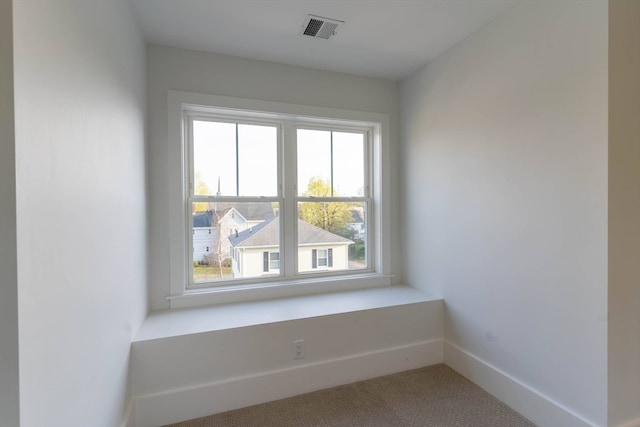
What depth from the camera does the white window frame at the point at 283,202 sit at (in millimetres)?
2326

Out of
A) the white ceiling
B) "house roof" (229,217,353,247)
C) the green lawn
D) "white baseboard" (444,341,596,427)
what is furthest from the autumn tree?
"white baseboard" (444,341,596,427)

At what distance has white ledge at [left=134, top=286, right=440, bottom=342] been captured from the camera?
198 centimetres

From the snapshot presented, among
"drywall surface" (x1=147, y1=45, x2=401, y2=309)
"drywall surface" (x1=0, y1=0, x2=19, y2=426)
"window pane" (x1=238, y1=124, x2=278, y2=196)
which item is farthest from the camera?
"window pane" (x1=238, y1=124, x2=278, y2=196)

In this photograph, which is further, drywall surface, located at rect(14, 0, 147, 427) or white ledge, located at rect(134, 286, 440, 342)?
white ledge, located at rect(134, 286, 440, 342)

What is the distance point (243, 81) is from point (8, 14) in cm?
186

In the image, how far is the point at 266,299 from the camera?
2551mm

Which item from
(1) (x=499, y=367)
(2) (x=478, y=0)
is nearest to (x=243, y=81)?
(2) (x=478, y=0)

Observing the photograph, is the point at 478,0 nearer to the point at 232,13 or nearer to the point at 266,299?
the point at 232,13

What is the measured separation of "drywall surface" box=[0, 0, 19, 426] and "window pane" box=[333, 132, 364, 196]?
2392 mm

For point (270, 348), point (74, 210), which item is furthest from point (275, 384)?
point (74, 210)

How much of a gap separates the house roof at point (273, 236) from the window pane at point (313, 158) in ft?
1.16

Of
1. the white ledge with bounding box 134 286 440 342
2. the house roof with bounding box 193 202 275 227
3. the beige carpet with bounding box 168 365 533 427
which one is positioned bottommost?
the beige carpet with bounding box 168 365 533 427

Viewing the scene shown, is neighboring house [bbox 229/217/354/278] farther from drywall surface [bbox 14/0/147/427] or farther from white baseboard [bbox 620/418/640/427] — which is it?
white baseboard [bbox 620/418/640/427]

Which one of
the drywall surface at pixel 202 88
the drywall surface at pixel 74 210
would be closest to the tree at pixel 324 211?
the drywall surface at pixel 202 88
